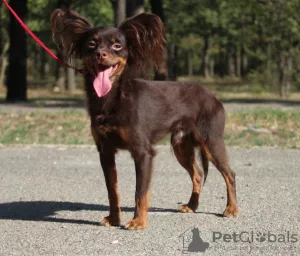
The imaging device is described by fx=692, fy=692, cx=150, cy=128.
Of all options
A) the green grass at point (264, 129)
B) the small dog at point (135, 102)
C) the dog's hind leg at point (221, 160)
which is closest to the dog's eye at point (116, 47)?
the small dog at point (135, 102)

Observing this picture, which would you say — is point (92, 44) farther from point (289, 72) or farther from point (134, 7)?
point (289, 72)

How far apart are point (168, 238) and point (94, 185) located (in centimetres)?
296

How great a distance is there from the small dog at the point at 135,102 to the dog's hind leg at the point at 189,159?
3 cm

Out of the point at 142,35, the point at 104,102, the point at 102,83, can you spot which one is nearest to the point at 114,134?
the point at 104,102

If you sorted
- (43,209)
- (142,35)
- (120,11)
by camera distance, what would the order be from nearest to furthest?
(142,35)
(43,209)
(120,11)

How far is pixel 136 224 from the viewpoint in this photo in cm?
614

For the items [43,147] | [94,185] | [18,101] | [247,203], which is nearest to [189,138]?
[247,203]

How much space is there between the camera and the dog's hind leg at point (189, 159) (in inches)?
272

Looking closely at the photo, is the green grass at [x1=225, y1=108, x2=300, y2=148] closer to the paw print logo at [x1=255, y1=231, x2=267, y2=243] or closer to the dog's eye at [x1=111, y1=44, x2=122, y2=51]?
the paw print logo at [x1=255, y1=231, x2=267, y2=243]

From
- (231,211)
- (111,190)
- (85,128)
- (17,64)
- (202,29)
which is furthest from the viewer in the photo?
(202,29)

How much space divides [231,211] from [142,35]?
192 cm

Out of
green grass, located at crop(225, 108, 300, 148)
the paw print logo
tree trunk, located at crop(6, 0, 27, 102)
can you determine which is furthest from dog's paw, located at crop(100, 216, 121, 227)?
tree trunk, located at crop(6, 0, 27, 102)

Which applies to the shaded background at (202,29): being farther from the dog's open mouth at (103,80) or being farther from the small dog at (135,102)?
the dog's open mouth at (103,80)

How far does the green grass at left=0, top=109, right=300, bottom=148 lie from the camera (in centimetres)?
1277
